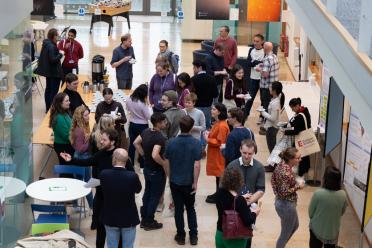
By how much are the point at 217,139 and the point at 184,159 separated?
121 centimetres

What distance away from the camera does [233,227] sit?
7180mm

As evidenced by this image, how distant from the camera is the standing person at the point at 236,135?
29.3 feet

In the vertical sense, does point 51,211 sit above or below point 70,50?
below

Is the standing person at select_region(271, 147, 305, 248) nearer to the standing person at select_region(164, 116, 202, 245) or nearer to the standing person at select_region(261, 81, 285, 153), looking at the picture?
the standing person at select_region(164, 116, 202, 245)

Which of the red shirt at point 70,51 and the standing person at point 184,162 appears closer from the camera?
the standing person at point 184,162

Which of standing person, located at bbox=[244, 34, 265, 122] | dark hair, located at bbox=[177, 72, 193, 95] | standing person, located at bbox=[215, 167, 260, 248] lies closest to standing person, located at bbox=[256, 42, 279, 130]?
standing person, located at bbox=[244, 34, 265, 122]

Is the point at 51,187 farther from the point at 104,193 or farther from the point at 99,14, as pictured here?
the point at 99,14

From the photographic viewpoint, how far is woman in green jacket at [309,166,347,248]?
7.77m

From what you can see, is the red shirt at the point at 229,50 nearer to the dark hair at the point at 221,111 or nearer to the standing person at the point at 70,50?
the standing person at the point at 70,50

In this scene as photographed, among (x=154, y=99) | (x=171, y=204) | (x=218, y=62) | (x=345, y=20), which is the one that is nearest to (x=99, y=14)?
(x=218, y=62)

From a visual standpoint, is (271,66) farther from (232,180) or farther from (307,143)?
(232,180)

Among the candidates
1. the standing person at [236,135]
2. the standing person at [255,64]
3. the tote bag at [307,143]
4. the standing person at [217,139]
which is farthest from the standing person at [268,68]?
the standing person at [236,135]

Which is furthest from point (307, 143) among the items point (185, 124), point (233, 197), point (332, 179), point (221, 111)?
point (233, 197)

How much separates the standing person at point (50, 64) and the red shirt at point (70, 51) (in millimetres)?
255
